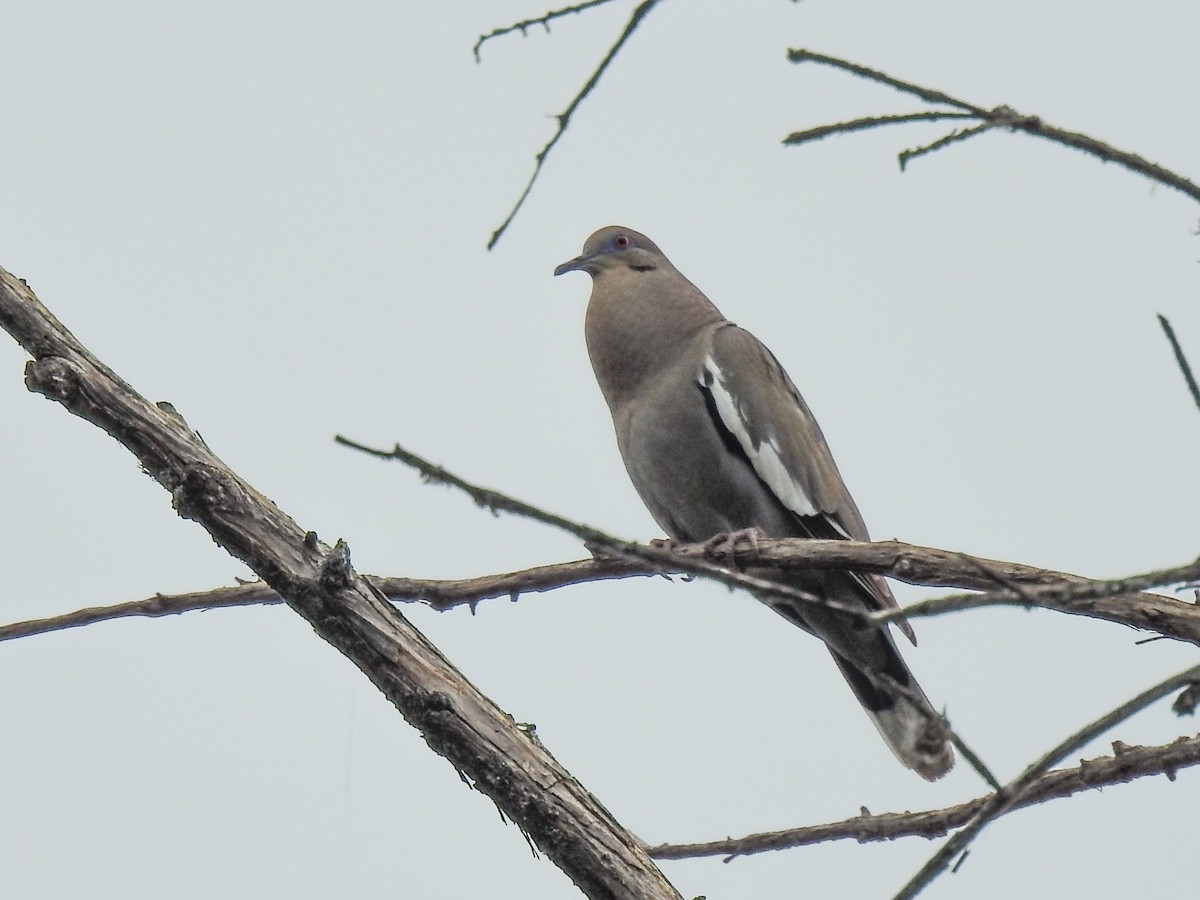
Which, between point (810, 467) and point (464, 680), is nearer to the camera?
point (464, 680)

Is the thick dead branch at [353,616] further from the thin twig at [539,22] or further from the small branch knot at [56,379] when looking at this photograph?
the thin twig at [539,22]

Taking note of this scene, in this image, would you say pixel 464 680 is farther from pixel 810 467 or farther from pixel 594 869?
pixel 810 467

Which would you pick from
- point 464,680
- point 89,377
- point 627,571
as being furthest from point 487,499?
point 627,571

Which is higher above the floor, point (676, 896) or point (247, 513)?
point (247, 513)

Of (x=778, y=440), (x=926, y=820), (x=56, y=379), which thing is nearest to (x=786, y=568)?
(x=926, y=820)

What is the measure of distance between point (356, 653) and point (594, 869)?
0.60m

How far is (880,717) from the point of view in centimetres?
477

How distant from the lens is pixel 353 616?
2.70 metres

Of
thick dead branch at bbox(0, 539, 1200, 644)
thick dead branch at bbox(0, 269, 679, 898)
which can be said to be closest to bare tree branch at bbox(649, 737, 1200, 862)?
thick dead branch at bbox(0, 539, 1200, 644)

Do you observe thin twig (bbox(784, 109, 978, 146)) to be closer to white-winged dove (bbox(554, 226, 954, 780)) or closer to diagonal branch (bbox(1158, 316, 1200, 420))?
diagonal branch (bbox(1158, 316, 1200, 420))

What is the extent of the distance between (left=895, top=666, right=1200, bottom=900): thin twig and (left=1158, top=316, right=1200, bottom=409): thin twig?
0.32 meters

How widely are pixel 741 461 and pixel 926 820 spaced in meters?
1.90

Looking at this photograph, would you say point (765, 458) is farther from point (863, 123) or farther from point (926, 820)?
point (863, 123)

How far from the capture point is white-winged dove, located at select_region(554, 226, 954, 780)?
4.66 metres
